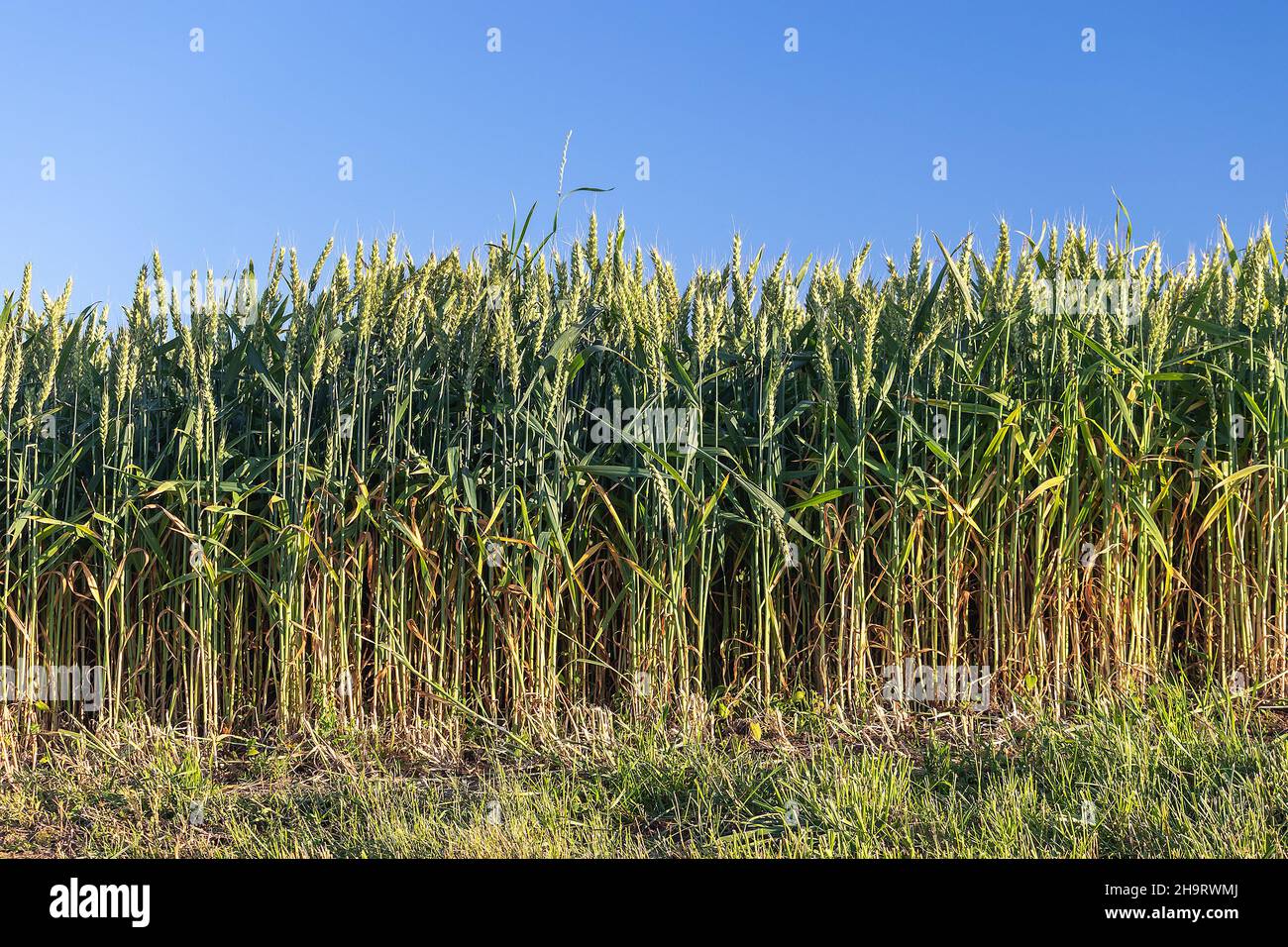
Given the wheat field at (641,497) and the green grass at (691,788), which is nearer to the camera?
the green grass at (691,788)

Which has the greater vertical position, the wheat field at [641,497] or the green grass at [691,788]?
the wheat field at [641,497]

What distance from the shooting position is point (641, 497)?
10.8 feet

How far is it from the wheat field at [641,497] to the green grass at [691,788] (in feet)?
0.53

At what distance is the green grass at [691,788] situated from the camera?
2.59 m

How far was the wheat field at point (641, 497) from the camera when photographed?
3248 millimetres

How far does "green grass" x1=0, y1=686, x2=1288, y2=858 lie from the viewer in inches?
102

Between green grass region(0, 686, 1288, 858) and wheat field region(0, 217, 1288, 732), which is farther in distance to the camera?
wheat field region(0, 217, 1288, 732)

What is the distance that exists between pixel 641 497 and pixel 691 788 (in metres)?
0.95

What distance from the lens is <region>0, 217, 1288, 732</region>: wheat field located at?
10.7 ft

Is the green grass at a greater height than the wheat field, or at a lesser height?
lesser

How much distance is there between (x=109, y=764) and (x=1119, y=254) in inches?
155

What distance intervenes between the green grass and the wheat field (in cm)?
16
